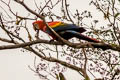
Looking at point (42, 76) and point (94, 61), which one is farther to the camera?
point (94, 61)

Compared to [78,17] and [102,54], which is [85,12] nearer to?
[78,17]

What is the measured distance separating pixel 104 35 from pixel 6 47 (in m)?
4.04

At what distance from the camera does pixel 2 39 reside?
443 cm

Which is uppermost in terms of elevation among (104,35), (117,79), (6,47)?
(6,47)

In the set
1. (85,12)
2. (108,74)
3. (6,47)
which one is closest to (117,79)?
(108,74)

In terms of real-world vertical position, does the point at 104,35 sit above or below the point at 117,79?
above

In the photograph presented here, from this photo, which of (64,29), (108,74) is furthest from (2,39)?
(108,74)

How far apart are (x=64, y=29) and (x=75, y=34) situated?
1.85 feet

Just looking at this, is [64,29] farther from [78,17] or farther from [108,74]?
[108,74]

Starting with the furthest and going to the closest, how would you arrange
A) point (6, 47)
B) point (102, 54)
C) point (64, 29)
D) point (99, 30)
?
point (102, 54) < point (99, 30) < point (64, 29) < point (6, 47)

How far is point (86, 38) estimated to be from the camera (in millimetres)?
4156

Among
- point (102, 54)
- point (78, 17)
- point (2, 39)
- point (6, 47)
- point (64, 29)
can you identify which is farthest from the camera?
point (102, 54)

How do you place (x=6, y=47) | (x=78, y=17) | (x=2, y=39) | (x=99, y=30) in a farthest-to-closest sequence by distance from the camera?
(x=99, y=30) → (x=78, y=17) → (x=2, y=39) → (x=6, y=47)

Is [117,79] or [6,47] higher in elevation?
[6,47]
